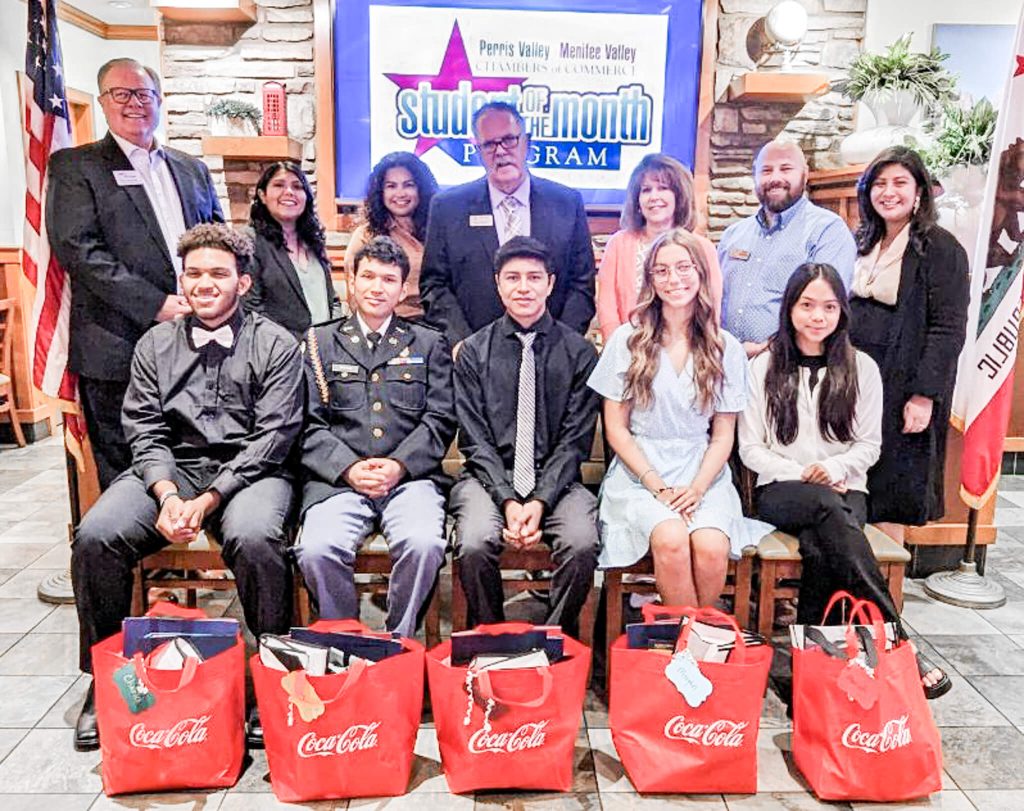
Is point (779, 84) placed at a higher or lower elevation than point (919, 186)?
higher

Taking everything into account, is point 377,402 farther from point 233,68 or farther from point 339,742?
point 233,68

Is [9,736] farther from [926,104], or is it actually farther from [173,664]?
[926,104]

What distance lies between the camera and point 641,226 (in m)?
2.91

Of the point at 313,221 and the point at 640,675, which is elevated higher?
the point at 313,221

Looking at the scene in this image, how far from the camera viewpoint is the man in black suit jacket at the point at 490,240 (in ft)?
9.62

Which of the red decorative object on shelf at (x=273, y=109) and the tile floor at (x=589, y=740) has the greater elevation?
the red decorative object on shelf at (x=273, y=109)

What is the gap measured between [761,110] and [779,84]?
0.85 feet

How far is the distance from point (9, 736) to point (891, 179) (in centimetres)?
277

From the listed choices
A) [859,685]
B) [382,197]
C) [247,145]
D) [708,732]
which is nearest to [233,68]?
[247,145]

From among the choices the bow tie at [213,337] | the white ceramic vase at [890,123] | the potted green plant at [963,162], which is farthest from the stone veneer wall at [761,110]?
the bow tie at [213,337]

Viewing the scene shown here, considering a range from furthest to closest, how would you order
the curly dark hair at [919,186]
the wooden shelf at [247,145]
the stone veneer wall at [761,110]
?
the stone veneer wall at [761,110] < the wooden shelf at [247,145] < the curly dark hair at [919,186]

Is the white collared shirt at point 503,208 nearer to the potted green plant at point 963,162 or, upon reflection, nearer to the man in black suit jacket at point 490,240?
the man in black suit jacket at point 490,240

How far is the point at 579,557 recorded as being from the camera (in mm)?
2289

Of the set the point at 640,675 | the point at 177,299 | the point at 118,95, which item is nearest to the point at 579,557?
the point at 640,675
